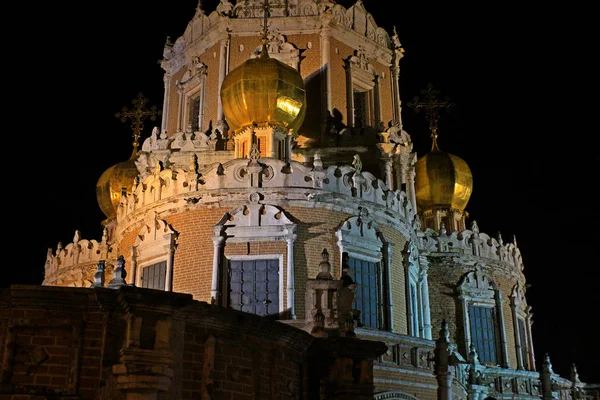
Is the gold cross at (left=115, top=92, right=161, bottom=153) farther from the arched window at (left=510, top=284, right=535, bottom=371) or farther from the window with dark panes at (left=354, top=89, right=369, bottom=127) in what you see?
the arched window at (left=510, top=284, right=535, bottom=371)

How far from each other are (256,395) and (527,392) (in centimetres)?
1829

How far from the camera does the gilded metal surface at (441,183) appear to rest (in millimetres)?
32656

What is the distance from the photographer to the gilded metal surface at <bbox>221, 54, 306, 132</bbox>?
82.2 feet

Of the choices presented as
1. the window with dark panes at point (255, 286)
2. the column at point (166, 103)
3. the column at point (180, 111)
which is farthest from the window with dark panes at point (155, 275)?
the column at point (166, 103)

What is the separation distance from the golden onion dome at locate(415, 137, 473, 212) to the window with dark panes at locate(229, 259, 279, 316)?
12564mm

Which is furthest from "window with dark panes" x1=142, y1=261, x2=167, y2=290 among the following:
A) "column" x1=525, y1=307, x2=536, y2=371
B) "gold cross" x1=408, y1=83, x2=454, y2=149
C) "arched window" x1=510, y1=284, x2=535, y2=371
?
"gold cross" x1=408, y1=83, x2=454, y2=149

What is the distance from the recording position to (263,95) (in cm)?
2511

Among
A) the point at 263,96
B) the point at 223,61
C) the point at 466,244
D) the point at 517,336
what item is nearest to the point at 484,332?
the point at 517,336

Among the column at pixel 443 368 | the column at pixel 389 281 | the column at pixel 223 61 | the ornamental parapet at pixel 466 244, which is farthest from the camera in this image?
the ornamental parapet at pixel 466 244

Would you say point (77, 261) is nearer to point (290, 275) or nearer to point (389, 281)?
point (290, 275)

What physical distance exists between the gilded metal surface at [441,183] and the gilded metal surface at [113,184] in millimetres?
11498

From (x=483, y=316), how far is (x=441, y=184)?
5.95 meters

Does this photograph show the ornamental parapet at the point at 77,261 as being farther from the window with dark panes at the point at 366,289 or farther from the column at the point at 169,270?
the window with dark panes at the point at 366,289

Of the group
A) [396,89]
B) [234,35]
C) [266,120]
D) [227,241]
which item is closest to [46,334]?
[227,241]
